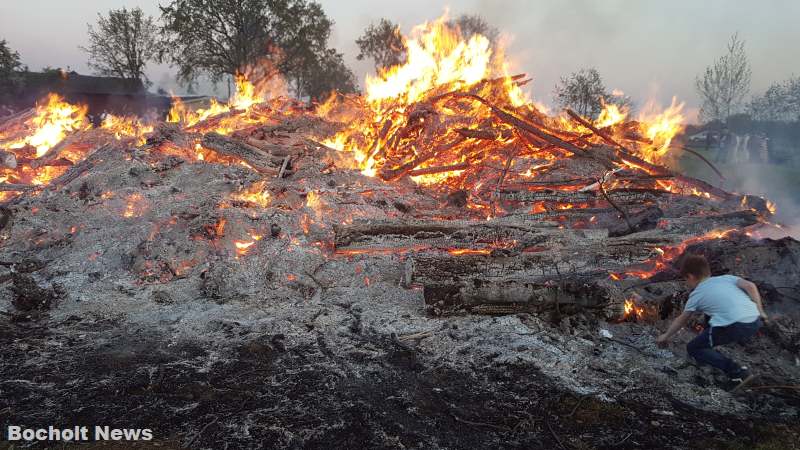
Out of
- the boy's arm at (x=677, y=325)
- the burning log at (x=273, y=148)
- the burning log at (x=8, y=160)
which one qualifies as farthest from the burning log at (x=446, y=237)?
the burning log at (x=8, y=160)

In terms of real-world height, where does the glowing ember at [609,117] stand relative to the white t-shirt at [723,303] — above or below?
above

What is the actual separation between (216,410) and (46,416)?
1.20 meters

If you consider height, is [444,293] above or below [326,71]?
below

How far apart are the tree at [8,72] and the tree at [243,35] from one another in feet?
33.0

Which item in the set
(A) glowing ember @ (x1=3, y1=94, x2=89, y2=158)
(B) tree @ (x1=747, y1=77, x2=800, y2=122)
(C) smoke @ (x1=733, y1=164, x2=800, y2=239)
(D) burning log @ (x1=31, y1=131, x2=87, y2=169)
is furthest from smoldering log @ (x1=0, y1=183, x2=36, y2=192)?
(B) tree @ (x1=747, y1=77, x2=800, y2=122)

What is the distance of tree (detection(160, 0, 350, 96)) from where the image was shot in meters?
24.8

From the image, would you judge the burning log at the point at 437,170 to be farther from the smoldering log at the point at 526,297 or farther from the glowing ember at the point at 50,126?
the glowing ember at the point at 50,126

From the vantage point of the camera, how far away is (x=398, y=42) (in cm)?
3784

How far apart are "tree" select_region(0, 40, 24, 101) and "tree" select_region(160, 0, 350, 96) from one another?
396 inches

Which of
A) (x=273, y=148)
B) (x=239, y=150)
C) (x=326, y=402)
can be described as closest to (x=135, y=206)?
(x=239, y=150)

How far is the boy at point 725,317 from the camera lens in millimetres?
4023

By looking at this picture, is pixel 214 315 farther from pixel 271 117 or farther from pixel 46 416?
pixel 271 117

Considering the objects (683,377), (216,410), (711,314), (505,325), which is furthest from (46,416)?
(711,314)

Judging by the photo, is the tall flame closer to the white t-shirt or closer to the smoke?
the smoke
